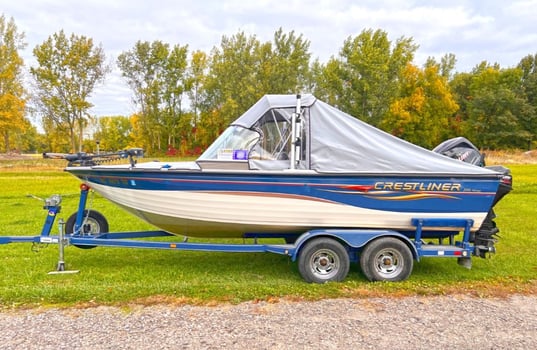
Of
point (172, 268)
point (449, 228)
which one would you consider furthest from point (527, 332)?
point (172, 268)

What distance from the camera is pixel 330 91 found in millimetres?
43438

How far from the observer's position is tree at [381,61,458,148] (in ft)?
141

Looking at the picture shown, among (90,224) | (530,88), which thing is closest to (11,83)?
(90,224)

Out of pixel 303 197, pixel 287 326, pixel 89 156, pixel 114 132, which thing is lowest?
pixel 287 326

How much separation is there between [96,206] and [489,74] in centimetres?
5563

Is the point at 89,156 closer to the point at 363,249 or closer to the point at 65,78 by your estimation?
the point at 363,249

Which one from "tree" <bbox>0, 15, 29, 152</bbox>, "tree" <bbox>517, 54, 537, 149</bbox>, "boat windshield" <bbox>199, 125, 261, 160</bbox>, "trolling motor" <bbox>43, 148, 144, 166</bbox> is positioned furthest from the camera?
"tree" <bbox>517, 54, 537, 149</bbox>

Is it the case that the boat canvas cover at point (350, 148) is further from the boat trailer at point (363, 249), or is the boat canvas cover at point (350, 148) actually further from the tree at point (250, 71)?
the tree at point (250, 71)

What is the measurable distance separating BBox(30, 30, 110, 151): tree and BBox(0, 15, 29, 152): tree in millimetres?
1665

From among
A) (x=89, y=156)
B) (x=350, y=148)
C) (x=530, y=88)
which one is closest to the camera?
(x=350, y=148)

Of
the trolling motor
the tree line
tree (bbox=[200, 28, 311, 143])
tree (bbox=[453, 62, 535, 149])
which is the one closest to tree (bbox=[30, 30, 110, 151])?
the tree line

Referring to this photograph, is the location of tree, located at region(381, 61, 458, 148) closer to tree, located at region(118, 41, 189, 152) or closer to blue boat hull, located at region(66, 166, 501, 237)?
tree, located at region(118, 41, 189, 152)

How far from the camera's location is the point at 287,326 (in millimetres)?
3732

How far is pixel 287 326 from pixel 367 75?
41993 mm
